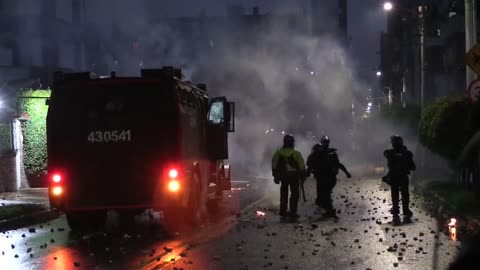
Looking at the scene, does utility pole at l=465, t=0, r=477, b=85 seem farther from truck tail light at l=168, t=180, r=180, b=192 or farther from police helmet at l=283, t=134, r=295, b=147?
truck tail light at l=168, t=180, r=180, b=192

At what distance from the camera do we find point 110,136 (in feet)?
41.7

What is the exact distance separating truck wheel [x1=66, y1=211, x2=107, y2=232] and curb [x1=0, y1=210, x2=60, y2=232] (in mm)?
1705

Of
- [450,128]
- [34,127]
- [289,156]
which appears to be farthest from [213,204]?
[34,127]

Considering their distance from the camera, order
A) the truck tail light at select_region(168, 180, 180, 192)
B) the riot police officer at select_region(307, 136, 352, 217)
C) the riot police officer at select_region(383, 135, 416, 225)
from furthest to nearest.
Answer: the riot police officer at select_region(307, 136, 352, 217) < the riot police officer at select_region(383, 135, 416, 225) < the truck tail light at select_region(168, 180, 180, 192)

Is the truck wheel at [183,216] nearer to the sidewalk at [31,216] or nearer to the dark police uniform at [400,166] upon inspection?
the sidewalk at [31,216]

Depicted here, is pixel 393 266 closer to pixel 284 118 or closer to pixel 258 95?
pixel 258 95

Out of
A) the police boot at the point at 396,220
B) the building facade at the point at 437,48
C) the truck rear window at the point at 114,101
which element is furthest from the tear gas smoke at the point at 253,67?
the truck rear window at the point at 114,101

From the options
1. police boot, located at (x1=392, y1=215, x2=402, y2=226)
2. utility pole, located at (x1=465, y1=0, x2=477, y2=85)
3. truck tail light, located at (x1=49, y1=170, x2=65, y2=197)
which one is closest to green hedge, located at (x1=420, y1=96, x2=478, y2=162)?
utility pole, located at (x1=465, y1=0, x2=477, y2=85)

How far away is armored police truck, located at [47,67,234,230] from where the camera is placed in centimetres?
1257

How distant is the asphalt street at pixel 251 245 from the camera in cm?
912

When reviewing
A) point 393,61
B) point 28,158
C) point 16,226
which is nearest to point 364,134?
point 393,61

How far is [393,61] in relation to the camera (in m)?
94.0

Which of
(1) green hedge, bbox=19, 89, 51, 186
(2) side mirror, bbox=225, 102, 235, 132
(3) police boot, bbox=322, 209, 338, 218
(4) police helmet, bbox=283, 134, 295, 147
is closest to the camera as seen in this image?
(4) police helmet, bbox=283, 134, 295, 147

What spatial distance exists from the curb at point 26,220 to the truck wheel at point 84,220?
5.59 feet
